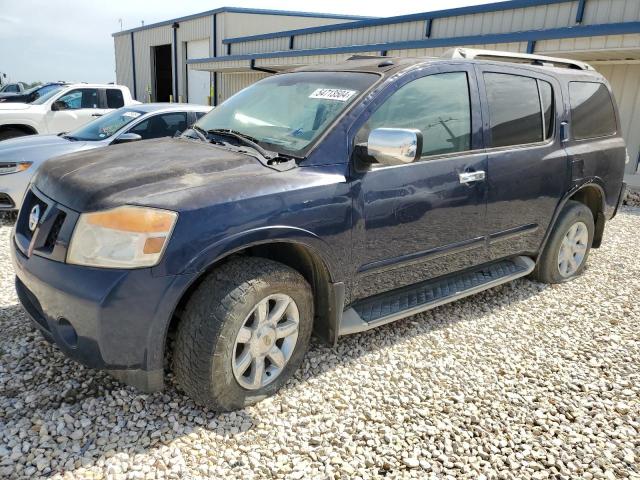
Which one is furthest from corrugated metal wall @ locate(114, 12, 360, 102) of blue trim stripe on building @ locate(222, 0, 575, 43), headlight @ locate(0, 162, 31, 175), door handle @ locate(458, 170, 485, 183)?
door handle @ locate(458, 170, 485, 183)

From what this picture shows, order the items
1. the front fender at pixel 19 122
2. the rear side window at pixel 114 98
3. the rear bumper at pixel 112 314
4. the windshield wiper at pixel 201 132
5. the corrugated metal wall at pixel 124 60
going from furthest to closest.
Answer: the corrugated metal wall at pixel 124 60
the rear side window at pixel 114 98
the front fender at pixel 19 122
the windshield wiper at pixel 201 132
the rear bumper at pixel 112 314

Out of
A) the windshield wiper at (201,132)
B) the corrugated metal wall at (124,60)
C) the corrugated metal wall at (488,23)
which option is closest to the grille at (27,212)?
the windshield wiper at (201,132)

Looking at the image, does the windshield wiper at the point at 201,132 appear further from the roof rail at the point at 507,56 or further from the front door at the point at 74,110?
the front door at the point at 74,110

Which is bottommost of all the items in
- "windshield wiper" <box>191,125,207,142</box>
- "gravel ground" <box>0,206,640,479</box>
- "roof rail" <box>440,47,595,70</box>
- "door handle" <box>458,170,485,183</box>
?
"gravel ground" <box>0,206,640,479</box>

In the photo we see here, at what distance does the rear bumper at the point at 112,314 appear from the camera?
2.14m

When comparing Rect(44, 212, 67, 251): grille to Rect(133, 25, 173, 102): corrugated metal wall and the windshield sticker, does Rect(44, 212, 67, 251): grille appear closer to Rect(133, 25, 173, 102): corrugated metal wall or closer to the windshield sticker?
the windshield sticker

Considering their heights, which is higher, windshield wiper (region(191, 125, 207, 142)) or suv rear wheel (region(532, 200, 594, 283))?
windshield wiper (region(191, 125, 207, 142))

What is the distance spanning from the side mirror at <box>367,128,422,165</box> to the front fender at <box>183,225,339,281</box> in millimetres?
566

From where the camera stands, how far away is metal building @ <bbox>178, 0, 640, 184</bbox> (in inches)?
336

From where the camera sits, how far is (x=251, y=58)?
56.8ft

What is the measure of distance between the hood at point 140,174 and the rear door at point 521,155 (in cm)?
185

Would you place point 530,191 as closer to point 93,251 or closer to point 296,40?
point 93,251

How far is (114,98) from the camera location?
10.2 metres

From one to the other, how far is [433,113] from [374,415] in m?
1.91
